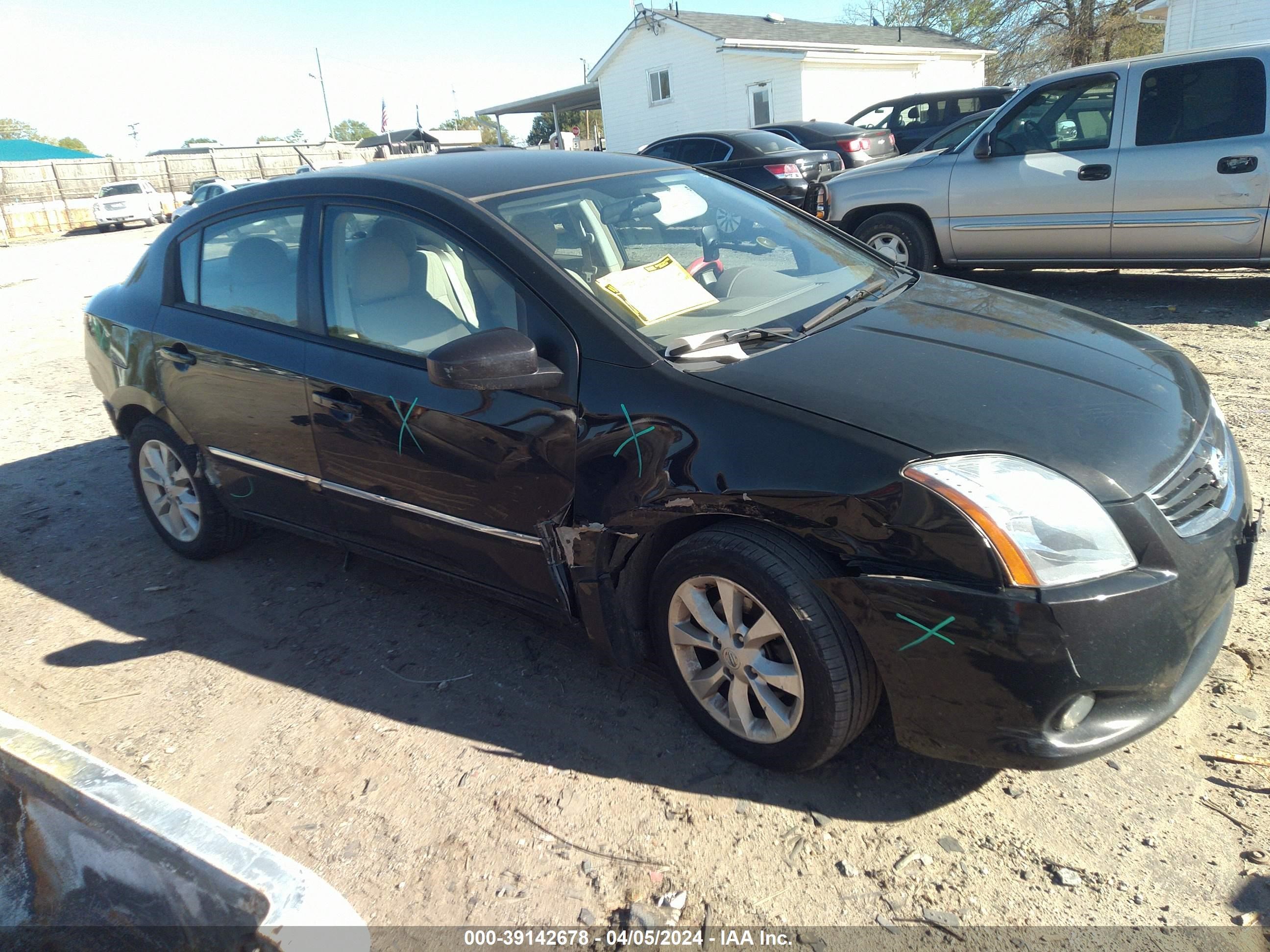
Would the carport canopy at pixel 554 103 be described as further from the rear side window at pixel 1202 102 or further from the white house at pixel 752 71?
the rear side window at pixel 1202 102

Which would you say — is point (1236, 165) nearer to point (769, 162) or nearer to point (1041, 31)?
point (769, 162)

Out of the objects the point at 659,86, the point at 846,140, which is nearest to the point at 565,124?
the point at 659,86

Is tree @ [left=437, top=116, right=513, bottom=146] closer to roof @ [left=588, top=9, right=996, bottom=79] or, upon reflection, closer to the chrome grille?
roof @ [left=588, top=9, right=996, bottom=79]

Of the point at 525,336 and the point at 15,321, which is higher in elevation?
the point at 525,336

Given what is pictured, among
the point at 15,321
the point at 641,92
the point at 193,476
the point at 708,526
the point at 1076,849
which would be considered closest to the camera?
the point at 1076,849

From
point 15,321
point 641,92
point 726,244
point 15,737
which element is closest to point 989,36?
point 641,92

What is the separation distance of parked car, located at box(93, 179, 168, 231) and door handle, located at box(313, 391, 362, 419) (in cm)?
3340

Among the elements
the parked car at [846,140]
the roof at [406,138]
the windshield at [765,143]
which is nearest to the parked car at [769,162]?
the windshield at [765,143]

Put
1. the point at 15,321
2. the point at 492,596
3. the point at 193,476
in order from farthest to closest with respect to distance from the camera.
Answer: the point at 15,321 < the point at 193,476 < the point at 492,596

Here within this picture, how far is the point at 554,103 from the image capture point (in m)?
37.2

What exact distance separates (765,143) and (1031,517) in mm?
11401

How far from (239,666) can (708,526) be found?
212 cm

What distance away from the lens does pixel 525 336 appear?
2.79m

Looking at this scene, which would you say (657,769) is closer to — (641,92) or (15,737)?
(15,737)
